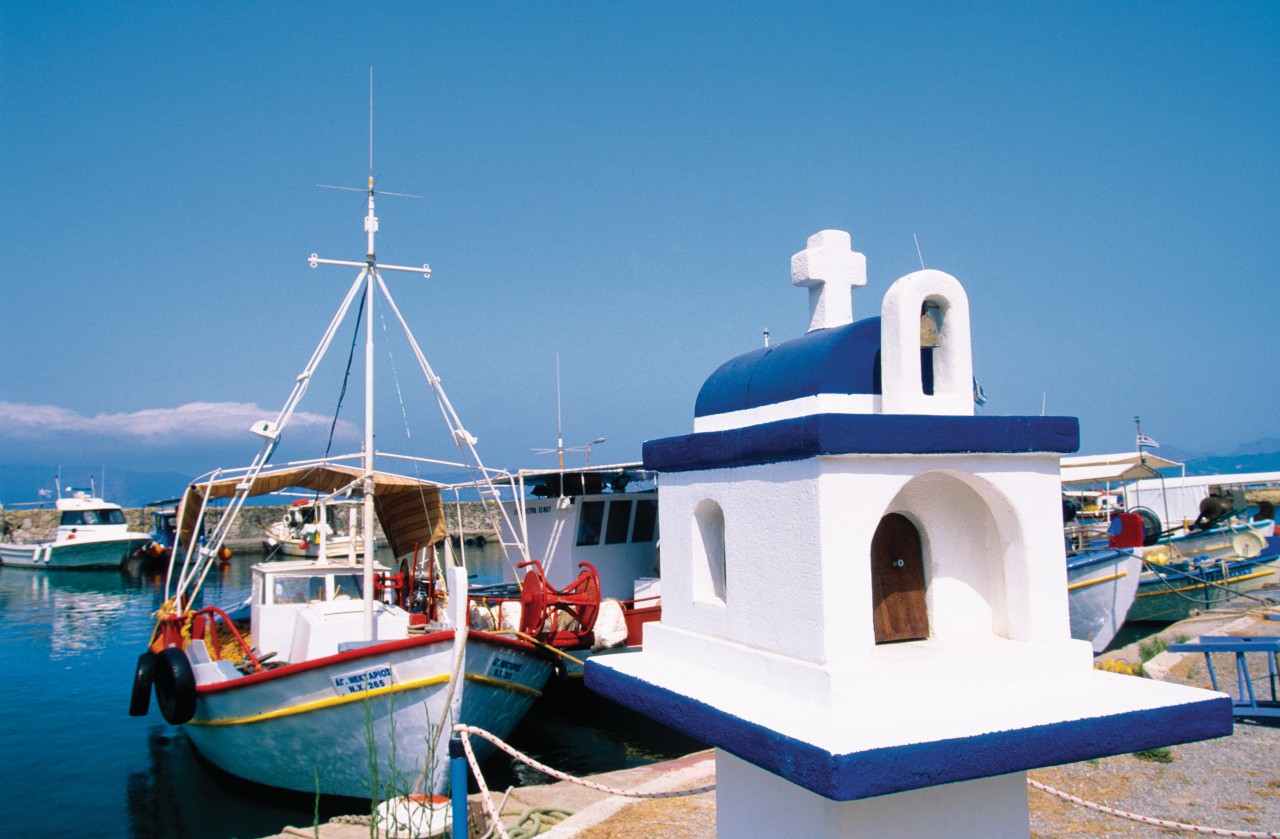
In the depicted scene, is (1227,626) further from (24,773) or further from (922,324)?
(24,773)

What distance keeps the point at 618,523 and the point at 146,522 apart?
→ 51.3 metres

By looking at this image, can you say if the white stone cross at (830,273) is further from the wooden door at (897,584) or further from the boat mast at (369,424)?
the boat mast at (369,424)

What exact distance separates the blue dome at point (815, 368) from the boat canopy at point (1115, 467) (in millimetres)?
16608

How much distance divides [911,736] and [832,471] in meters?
0.92

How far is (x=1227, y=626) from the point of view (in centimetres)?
1428

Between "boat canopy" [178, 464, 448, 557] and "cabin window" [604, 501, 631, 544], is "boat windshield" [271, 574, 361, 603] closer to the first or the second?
"boat canopy" [178, 464, 448, 557]

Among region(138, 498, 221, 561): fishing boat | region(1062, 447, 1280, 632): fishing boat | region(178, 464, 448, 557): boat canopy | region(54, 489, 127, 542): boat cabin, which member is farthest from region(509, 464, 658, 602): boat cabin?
region(54, 489, 127, 542): boat cabin

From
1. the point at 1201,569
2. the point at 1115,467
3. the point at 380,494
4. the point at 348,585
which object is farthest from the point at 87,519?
the point at 1201,569

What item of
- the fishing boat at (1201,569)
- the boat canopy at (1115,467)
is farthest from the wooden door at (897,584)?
the boat canopy at (1115,467)

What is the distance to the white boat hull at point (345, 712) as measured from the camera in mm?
9695

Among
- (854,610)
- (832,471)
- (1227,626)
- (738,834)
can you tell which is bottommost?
(1227,626)

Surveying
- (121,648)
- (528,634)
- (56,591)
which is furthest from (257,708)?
(56,591)

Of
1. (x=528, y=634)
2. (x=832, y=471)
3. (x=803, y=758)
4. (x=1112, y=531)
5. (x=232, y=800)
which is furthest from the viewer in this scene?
Answer: (x=1112, y=531)

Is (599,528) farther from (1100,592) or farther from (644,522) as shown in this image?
(1100,592)
